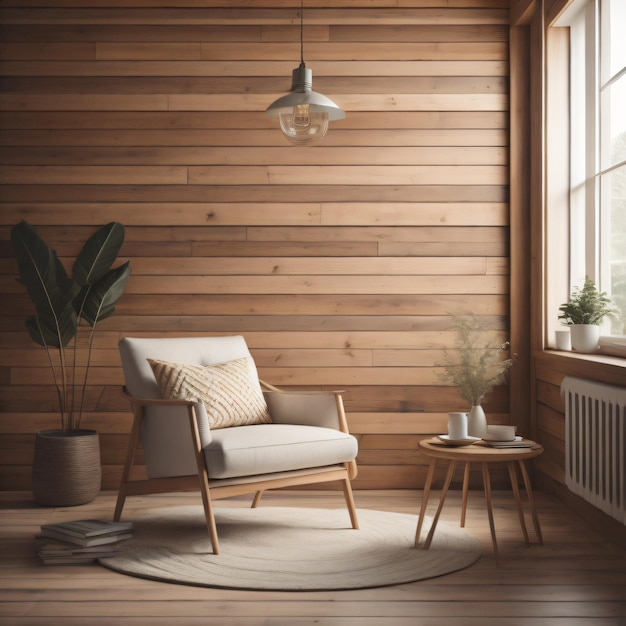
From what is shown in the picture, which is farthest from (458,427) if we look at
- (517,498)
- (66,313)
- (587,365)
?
(66,313)

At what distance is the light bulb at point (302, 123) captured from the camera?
3.26 m

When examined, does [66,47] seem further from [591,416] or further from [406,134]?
[591,416]

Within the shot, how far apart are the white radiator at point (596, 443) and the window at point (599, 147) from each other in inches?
17.2

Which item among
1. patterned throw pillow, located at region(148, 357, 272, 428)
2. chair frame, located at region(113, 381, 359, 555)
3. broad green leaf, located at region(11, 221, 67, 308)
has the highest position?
broad green leaf, located at region(11, 221, 67, 308)

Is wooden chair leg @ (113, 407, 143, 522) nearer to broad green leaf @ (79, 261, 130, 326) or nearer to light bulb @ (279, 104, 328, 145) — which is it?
broad green leaf @ (79, 261, 130, 326)

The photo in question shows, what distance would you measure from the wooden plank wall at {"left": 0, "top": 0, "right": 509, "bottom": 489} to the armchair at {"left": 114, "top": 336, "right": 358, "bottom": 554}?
2.00ft

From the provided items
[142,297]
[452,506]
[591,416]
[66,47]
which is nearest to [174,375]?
[142,297]

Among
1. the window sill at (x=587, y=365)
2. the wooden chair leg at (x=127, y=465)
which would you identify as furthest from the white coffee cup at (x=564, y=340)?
the wooden chair leg at (x=127, y=465)

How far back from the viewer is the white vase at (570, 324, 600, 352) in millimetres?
3615

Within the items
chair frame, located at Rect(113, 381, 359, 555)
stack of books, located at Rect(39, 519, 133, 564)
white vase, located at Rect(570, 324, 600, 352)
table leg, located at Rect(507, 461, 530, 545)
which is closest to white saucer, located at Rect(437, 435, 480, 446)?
table leg, located at Rect(507, 461, 530, 545)

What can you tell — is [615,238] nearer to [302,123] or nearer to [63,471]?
[302,123]

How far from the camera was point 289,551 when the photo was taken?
3.05 m

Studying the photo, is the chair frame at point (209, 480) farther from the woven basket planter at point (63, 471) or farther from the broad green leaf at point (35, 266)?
the broad green leaf at point (35, 266)

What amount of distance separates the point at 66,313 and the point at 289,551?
1729 millimetres
